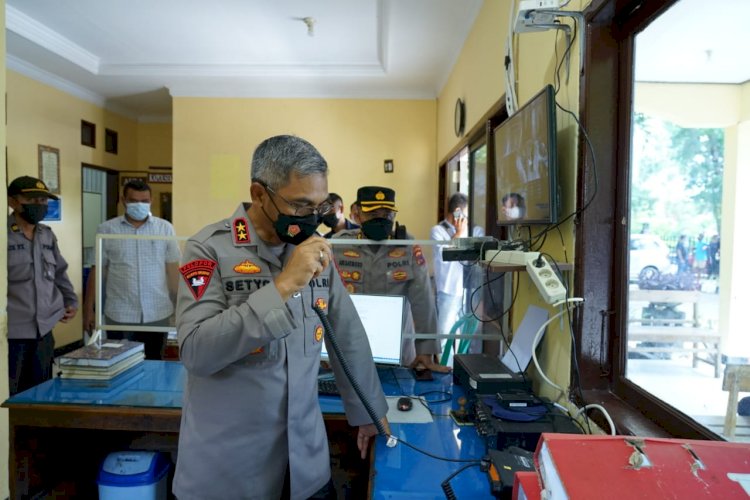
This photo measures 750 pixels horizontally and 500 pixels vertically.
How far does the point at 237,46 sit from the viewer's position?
4.26 meters

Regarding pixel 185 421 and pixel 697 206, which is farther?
pixel 697 206

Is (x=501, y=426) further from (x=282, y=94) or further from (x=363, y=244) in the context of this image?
(x=282, y=94)

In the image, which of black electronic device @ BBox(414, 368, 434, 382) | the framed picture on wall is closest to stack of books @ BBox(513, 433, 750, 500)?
black electronic device @ BBox(414, 368, 434, 382)

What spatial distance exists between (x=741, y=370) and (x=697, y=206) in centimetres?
57

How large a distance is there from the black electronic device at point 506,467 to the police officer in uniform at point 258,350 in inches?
17.2

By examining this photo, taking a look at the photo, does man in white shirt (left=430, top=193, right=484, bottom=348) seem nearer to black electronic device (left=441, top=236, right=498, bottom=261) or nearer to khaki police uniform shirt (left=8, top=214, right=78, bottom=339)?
black electronic device (left=441, top=236, right=498, bottom=261)

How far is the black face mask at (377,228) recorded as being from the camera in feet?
6.80

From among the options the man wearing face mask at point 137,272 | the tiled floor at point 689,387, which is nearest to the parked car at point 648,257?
the tiled floor at point 689,387

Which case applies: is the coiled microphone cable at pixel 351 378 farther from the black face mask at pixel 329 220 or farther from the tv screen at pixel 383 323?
the tv screen at pixel 383 323

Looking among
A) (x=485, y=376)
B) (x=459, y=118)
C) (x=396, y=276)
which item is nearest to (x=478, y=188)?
(x=459, y=118)

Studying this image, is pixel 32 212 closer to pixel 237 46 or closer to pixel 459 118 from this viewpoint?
pixel 237 46

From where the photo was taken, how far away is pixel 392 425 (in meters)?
1.57

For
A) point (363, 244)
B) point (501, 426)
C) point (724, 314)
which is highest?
point (363, 244)

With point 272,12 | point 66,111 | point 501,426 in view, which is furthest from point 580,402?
point 66,111
